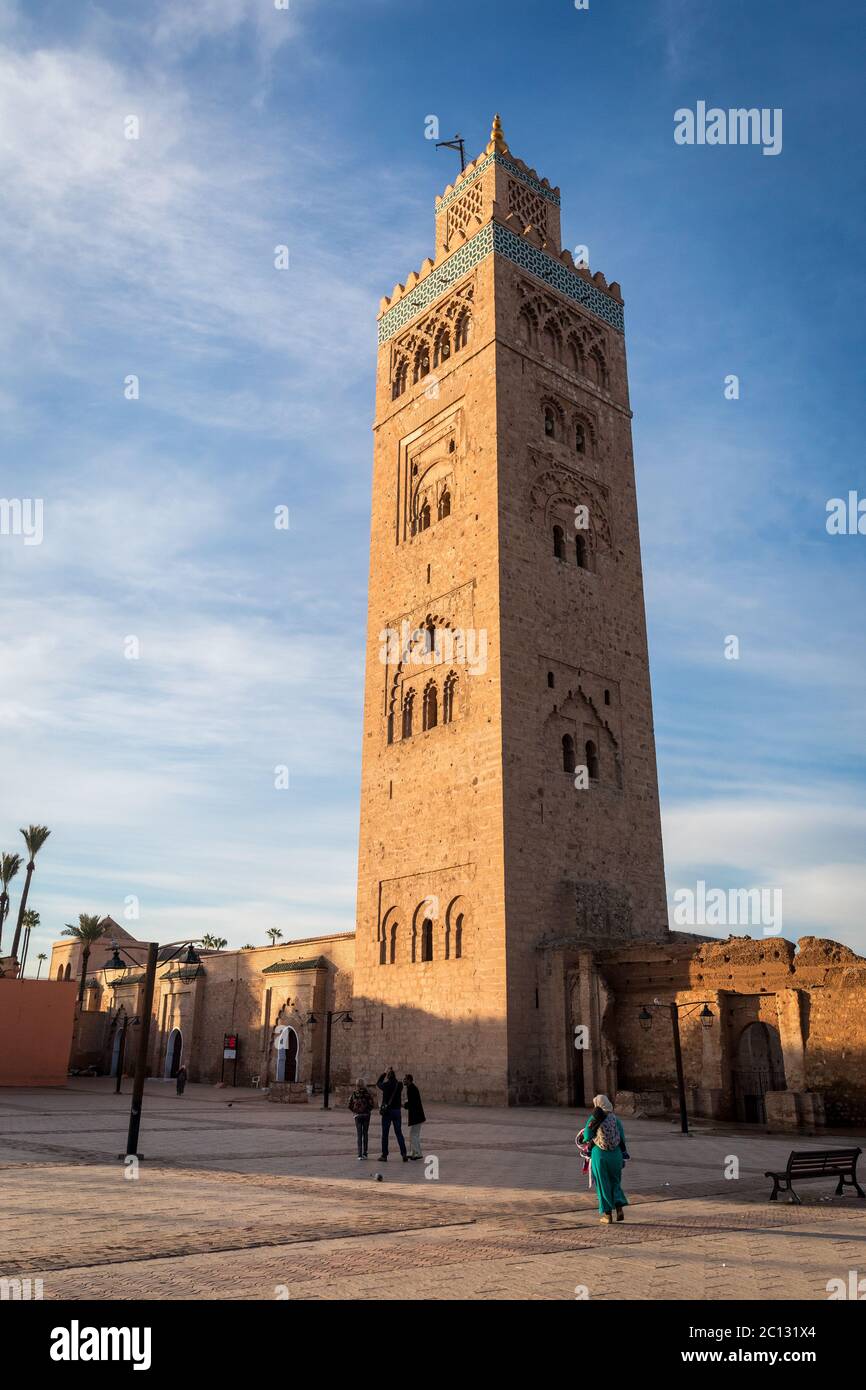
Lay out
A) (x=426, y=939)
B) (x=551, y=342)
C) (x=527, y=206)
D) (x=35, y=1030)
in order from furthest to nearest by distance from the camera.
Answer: (x=527, y=206), (x=35, y=1030), (x=551, y=342), (x=426, y=939)

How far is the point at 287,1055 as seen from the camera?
33625mm

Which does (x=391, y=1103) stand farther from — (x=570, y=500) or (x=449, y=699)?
(x=570, y=500)

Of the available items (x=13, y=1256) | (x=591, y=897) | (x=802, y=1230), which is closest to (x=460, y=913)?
(x=591, y=897)

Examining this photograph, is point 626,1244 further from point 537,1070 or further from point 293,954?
point 293,954

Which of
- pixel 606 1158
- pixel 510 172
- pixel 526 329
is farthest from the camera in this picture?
pixel 510 172

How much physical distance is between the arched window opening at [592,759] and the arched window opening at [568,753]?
0.86 metres

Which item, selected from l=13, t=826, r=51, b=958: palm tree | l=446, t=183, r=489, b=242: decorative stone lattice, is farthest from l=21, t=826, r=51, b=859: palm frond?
l=446, t=183, r=489, b=242: decorative stone lattice

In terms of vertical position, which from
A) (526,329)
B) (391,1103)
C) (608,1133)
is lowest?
(391,1103)

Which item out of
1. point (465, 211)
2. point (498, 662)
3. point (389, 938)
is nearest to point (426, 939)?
point (389, 938)

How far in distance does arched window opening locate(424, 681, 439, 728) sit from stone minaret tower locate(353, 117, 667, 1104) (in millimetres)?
153

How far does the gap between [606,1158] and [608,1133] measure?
27 cm

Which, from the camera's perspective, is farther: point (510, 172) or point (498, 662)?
point (510, 172)

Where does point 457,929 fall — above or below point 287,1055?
above

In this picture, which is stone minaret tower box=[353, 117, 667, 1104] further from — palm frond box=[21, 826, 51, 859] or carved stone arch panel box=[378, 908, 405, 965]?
palm frond box=[21, 826, 51, 859]
